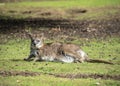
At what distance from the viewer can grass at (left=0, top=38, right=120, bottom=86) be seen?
13938 mm

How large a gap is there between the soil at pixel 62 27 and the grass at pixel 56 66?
266cm

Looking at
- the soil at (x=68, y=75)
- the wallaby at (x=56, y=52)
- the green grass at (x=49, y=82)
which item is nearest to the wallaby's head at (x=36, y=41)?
the wallaby at (x=56, y=52)

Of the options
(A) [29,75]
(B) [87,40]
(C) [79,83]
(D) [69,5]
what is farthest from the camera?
(D) [69,5]

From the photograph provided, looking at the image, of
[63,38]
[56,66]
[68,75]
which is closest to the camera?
[68,75]

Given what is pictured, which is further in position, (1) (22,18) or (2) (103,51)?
(1) (22,18)

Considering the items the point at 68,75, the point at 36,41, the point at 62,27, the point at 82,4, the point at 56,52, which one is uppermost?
the point at 36,41

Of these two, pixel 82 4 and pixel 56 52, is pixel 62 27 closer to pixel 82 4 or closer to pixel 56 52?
pixel 56 52

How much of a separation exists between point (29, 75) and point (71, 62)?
2.46 meters

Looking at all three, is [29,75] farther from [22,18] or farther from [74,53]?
[22,18]

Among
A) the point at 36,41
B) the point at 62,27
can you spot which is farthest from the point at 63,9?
the point at 36,41

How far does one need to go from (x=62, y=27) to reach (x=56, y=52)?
11.7 metres

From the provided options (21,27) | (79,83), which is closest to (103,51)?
(79,83)

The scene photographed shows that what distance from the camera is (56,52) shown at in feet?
56.4

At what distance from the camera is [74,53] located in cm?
1698
